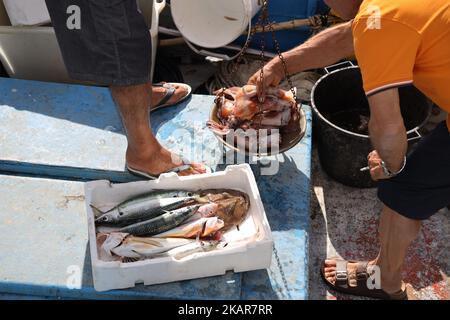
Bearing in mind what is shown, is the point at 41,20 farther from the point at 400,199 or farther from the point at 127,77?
the point at 400,199

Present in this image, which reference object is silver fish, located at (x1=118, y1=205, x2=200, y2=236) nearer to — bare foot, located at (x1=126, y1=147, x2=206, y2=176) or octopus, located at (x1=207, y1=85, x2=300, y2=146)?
bare foot, located at (x1=126, y1=147, x2=206, y2=176)

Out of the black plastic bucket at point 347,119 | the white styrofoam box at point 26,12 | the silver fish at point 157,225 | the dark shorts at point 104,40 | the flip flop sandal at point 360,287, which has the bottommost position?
the flip flop sandal at point 360,287

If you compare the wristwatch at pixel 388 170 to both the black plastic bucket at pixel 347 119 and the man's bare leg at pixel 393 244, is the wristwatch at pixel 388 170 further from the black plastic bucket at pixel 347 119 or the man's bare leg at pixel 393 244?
the black plastic bucket at pixel 347 119

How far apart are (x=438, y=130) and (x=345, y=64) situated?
196 cm

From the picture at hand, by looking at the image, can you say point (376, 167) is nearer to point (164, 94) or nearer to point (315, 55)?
point (315, 55)

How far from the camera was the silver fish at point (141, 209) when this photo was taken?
9.10 ft

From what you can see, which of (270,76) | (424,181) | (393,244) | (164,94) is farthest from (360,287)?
(164,94)

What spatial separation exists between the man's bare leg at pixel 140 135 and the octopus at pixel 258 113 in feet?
1.17

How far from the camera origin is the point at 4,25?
14.1 feet

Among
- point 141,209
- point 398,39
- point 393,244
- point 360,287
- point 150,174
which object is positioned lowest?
point 360,287

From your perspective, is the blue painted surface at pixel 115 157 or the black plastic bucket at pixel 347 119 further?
the black plastic bucket at pixel 347 119

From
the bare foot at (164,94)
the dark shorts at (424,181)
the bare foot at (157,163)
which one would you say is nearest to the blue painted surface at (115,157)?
the bare foot at (164,94)

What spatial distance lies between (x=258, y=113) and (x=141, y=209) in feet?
3.08

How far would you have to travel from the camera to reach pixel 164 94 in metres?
3.75
